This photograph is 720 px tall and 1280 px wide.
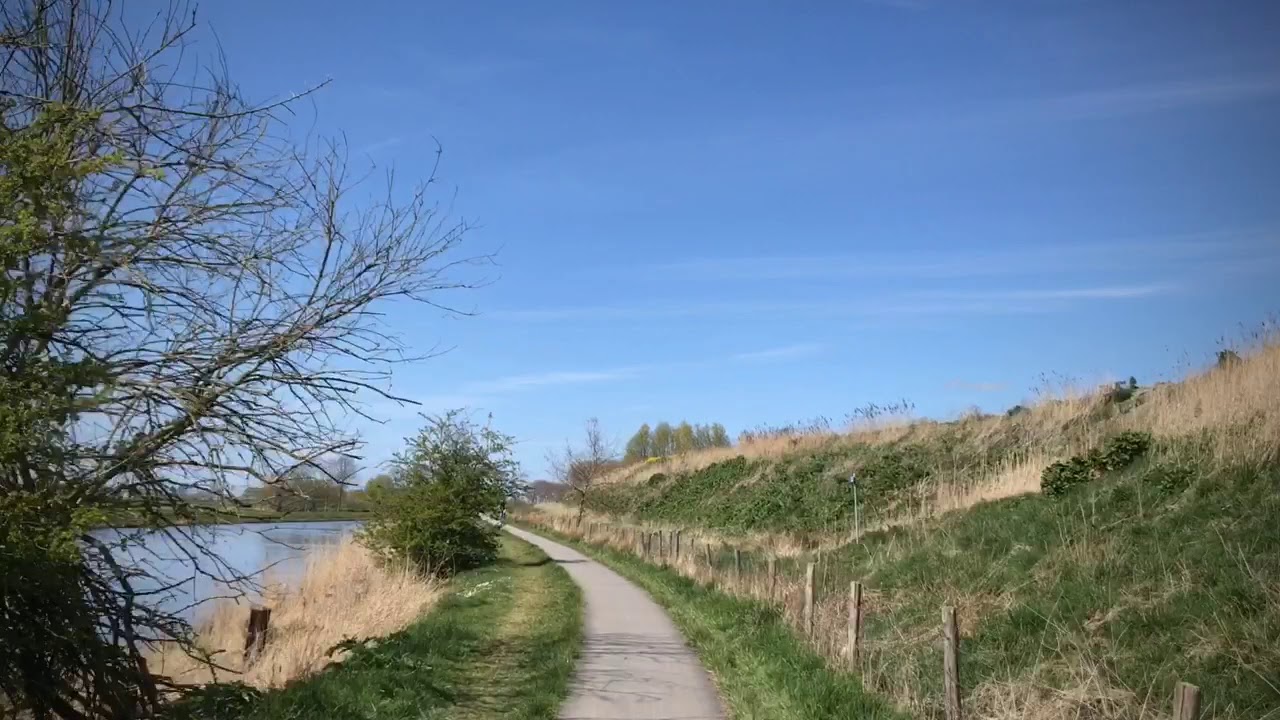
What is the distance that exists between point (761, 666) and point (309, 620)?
24.8 ft

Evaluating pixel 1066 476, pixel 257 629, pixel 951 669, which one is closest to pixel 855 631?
pixel 951 669

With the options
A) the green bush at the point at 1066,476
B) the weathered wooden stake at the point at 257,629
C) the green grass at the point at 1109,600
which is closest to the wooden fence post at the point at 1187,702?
the green grass at the point at 1109,600

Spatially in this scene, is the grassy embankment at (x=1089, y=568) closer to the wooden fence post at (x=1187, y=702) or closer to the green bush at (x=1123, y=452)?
the green bush at (x=1123, y=452)

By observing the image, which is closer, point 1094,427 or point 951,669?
point 951,669

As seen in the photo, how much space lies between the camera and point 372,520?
83.9 feet


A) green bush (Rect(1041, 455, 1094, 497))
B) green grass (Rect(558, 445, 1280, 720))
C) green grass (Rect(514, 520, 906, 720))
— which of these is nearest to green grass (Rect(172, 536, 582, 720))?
green grass (Rect(514, 520, 906, 720))

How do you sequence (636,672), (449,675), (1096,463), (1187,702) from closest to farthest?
(1187,702) → (449,675) → (636,672) → (1096,463)

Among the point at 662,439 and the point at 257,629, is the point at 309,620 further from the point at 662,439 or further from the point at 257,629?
the point at 662,439

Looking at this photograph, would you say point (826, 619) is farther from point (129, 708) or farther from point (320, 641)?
point (129, 708)

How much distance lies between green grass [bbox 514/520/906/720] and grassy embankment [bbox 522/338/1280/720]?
34cm

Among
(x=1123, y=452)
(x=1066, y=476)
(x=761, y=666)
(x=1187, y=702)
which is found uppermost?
(x=1123, y=452)

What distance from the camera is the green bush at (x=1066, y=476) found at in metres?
14.2

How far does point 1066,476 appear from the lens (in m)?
14.5

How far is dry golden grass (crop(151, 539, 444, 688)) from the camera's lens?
10492 mm
